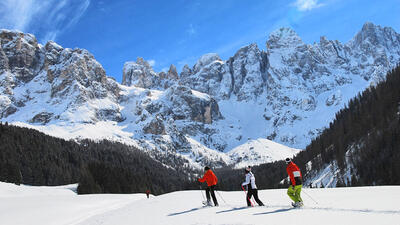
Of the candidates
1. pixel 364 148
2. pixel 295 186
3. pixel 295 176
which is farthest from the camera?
pixel 364 148

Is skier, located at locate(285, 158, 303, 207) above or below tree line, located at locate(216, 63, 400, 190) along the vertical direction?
below

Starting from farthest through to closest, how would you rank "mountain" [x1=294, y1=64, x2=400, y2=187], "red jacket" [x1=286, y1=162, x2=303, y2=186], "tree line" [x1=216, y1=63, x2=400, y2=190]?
"mountain" [x1=294, y1=64, x2=400, y2=187]
"tree line" [x1=216, y1=63, x2=400, y2=190]
"red jacket" [x1=286, y1=162, x2=303, y2=186]

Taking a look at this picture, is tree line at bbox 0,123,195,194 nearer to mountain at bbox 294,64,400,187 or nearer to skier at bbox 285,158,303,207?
mountain at bbox 294,64,400,187

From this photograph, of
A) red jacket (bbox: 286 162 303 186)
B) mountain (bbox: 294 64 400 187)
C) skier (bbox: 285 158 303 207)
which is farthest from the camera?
mountain (bbox: 294 64 400 187)

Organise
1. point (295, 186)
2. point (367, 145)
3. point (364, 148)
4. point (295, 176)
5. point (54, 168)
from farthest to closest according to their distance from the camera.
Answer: point (54, 168), point (364, 148), point (367, 145), point (295, 176), point (295, 186)

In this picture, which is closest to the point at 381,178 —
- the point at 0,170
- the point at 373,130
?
the point at 373,130

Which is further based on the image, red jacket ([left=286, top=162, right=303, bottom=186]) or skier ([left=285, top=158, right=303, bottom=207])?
red jacket ([left=286, top=162, right=303, bottom=186])

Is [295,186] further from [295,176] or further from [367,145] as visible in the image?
[367,145]

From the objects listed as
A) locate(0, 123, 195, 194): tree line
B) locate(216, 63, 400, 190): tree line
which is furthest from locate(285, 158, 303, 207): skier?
locate(216, 63, 400, 190): tree line

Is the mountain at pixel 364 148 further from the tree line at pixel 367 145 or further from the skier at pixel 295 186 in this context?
the skier at pixel 295 186

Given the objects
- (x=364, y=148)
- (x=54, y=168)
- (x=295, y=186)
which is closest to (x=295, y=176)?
(x=295, y=186)

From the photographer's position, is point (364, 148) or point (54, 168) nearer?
point (364, 148)

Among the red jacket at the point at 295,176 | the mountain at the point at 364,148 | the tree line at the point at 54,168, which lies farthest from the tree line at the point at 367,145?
the red jacket at the point at 295,176

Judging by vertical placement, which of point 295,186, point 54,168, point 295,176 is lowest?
point 295,186
